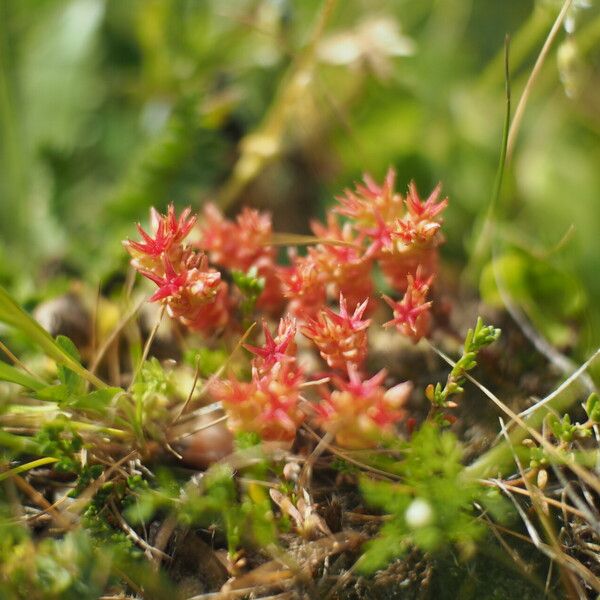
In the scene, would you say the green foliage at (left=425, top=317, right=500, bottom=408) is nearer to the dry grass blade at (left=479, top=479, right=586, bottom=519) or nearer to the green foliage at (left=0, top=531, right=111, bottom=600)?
the dry grass blade at (left=479, top=479, right=586, bottom=519)

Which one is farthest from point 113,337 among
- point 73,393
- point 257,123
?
point 257,123

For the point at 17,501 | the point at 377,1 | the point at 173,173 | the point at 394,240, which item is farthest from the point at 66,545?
the point at 377,1

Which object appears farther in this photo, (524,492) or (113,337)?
(113,337)

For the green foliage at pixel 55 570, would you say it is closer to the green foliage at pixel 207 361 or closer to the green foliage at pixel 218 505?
the green foliage at pixel 218 505

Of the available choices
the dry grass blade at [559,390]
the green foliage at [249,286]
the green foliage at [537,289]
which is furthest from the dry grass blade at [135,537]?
the green foliage at [537,289]

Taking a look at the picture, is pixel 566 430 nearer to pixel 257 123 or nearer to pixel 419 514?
pixel 419 514

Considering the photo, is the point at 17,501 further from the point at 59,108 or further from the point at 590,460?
the point at 59,108
